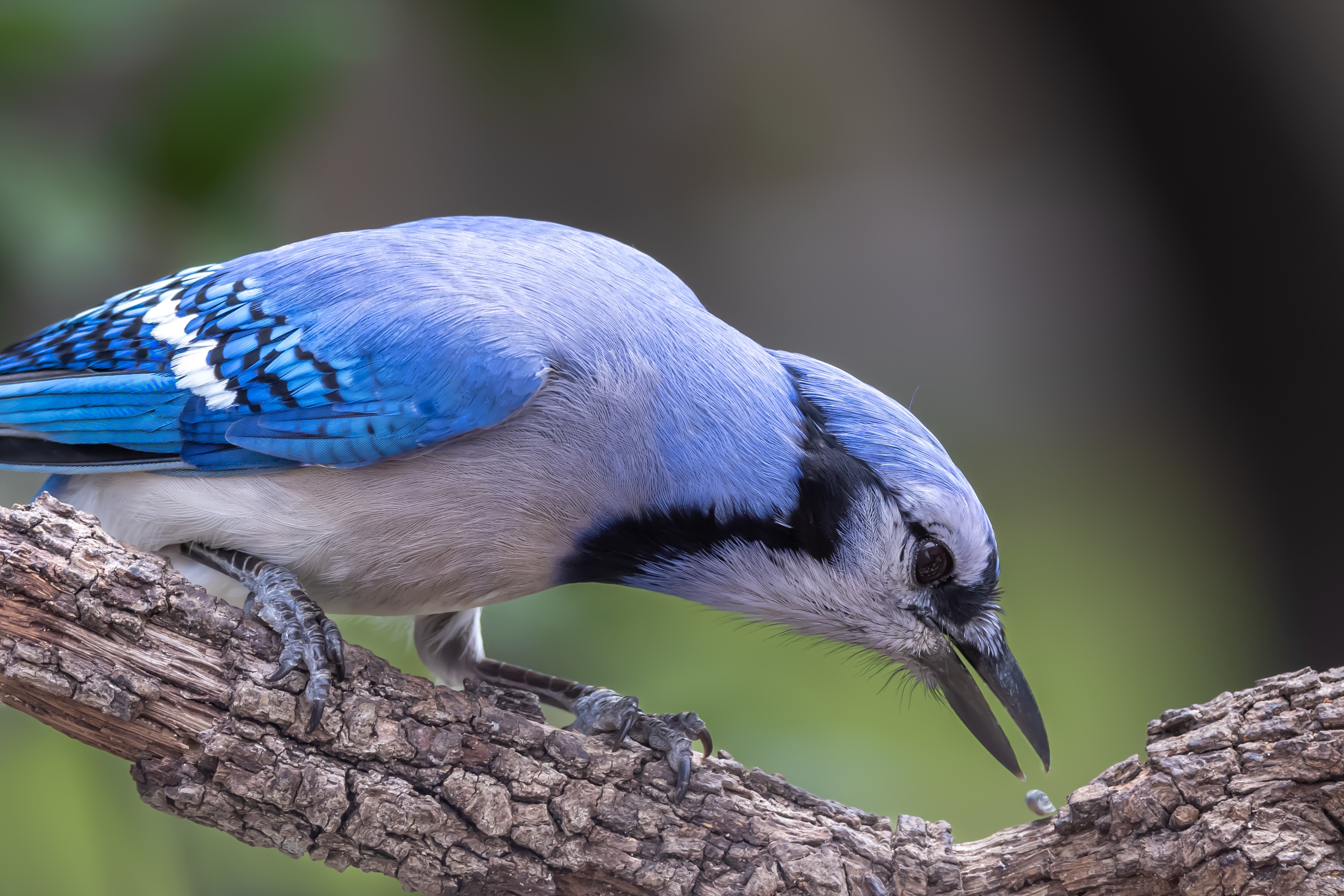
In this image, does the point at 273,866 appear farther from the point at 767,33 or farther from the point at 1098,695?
the point at 767,33

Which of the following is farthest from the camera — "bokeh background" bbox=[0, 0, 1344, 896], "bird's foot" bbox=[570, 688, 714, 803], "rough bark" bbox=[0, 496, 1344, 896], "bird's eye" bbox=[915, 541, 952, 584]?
"bokeh background" bbox=[0, 0, 1344, 896]

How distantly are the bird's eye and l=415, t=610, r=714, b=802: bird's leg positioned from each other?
45cm

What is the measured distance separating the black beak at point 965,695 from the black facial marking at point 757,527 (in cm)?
28

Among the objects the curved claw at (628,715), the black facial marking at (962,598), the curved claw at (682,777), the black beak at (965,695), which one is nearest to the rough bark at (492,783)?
the curved claw at (682,777)

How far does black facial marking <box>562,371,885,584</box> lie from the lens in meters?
1.68

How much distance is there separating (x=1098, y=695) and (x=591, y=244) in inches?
104

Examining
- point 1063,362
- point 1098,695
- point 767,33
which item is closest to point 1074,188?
point 1063,362

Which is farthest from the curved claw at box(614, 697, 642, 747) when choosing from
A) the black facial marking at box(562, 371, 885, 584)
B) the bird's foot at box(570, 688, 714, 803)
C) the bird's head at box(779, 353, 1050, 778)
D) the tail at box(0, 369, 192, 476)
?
the tail at box(0, 369, 192, 476)

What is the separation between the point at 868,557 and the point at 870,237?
11.3ft

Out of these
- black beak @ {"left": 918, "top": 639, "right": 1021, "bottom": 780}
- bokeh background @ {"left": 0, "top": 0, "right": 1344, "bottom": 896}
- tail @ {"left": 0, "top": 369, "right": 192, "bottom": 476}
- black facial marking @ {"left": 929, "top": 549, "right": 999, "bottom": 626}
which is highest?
bokeh background @ {"left": 0, "top": 0, "right": 1344, "bottom": 896}

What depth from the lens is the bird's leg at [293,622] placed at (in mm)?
1470

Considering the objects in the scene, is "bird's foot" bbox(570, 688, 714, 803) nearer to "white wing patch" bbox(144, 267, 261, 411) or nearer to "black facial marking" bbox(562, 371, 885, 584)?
"black facial marking" bbox(562, 371, 885, 584)

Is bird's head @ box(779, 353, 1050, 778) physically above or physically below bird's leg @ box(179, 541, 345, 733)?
above

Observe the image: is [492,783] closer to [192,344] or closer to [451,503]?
[451,503]
